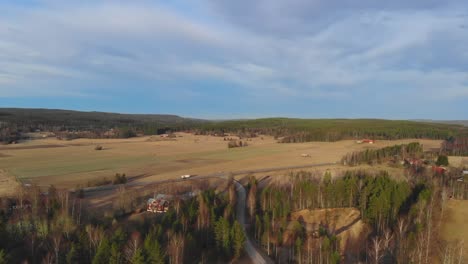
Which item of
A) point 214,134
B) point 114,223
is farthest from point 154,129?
point 114,223

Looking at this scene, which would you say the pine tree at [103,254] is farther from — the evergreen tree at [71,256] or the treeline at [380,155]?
the treeline at [380,155]

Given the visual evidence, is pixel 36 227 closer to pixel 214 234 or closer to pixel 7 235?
pixel 7 235

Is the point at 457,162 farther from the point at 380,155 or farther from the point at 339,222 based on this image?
the point at 339,222

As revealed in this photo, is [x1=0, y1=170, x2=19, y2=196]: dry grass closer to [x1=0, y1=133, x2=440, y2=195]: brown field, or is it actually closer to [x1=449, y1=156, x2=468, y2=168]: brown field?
[x1=0, y1=133, x2=440, y2=195]: brown field

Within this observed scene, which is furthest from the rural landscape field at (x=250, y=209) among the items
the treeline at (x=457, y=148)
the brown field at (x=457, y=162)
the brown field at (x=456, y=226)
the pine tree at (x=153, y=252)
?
the treeline at (x=457, y=148)

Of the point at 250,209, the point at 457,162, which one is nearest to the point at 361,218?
the point at 250,209
